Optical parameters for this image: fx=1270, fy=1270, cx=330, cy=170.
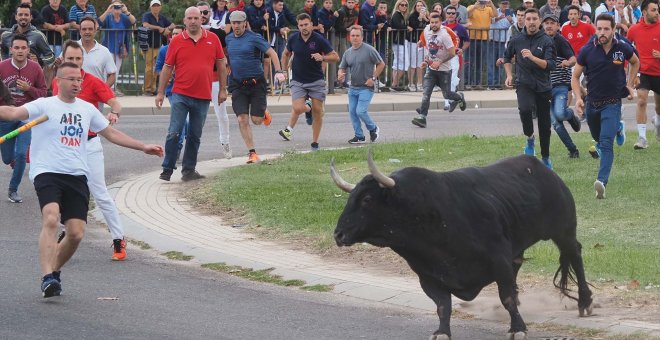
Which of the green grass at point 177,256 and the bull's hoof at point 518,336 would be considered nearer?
the bull's hoof at point 518,336

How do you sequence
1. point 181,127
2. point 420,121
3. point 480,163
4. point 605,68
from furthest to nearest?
point 420,121 → point 480,163 → point 181,127 → point 605,68

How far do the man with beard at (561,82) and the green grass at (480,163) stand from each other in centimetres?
31

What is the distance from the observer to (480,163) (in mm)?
15531

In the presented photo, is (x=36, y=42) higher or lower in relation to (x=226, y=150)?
higher

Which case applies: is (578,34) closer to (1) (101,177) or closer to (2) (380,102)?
(2) (380,102)

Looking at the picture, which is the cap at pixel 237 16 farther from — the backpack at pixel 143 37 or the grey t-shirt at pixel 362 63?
the backpack at pixel 143 37

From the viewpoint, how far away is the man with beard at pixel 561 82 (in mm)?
15852

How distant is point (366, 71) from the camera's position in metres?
19.2

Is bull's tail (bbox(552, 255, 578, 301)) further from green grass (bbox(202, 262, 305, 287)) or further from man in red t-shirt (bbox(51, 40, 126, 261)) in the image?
man in red t-shirt (bbox(51, 40, 126, 261))

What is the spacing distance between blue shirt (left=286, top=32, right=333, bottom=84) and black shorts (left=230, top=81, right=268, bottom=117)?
1146 mm

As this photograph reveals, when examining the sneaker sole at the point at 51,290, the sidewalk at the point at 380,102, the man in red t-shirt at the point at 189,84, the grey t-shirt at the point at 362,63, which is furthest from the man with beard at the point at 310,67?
the sneaker sole at the point at 51,290

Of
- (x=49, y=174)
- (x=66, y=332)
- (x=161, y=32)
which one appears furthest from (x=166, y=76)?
(x=161, y=32)

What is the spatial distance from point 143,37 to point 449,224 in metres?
18.5

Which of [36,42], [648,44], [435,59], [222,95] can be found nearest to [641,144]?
[648,44]
